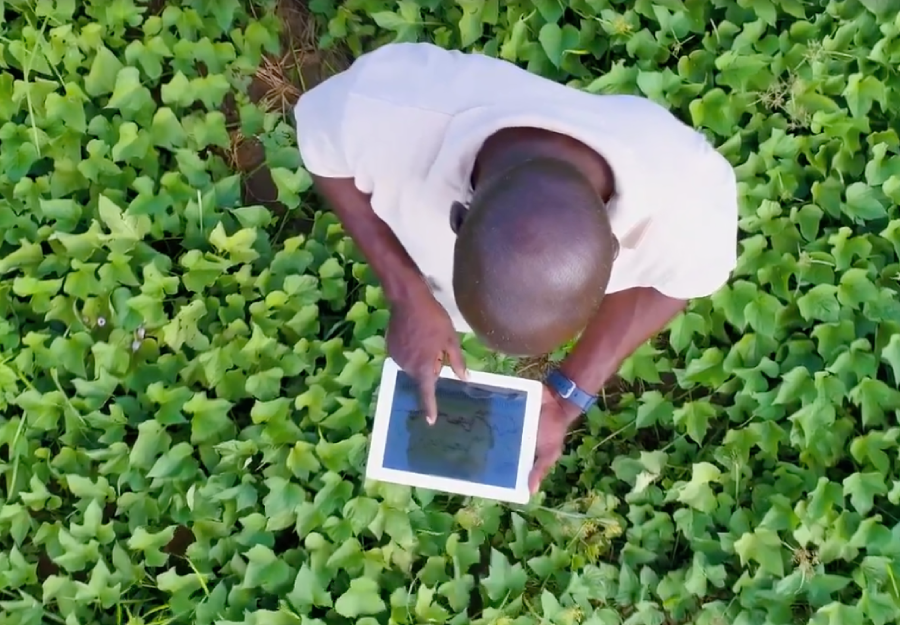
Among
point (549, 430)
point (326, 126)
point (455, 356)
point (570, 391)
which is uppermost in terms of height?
point (326, 126)

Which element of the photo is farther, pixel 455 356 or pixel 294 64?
pixel 294 64

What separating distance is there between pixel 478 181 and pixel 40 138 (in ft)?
4.83

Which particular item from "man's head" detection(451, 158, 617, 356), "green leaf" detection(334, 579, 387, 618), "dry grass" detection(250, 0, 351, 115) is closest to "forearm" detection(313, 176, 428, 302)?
"man's head" detection(451, 158, 617, 356)

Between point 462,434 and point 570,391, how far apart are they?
0.85 feet

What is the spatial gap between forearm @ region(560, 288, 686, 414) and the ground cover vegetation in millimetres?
314

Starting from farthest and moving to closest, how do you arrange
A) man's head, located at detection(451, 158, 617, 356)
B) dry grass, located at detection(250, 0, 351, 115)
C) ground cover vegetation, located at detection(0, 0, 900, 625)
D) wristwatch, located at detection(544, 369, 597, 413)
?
1. dry grass, located at detection(250, 0, 351, 115)
2. ground cover vegetation, located at detection(0, 0, 900, 625)
3. wristwatch, located at detection(544, 369, 597, 413)
4. man's head, located at detection(451, 158, 617, 356)

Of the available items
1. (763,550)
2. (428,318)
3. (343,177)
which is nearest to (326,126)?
(343,177)

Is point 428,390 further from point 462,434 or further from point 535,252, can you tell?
point 535,252

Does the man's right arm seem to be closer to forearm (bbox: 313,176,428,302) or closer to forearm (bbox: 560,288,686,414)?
forearm (bbox: 313,176,428,302)

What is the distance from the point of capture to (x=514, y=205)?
1.09 m

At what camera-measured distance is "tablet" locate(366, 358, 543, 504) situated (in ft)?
6.25

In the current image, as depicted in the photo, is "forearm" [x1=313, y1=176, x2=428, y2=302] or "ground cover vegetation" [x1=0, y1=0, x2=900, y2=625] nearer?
"forearm" [x1=313, y1=176, x2=428, y2=302]

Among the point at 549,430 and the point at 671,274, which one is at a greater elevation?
the point at 671,274

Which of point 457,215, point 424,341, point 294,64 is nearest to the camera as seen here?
point 457,215
